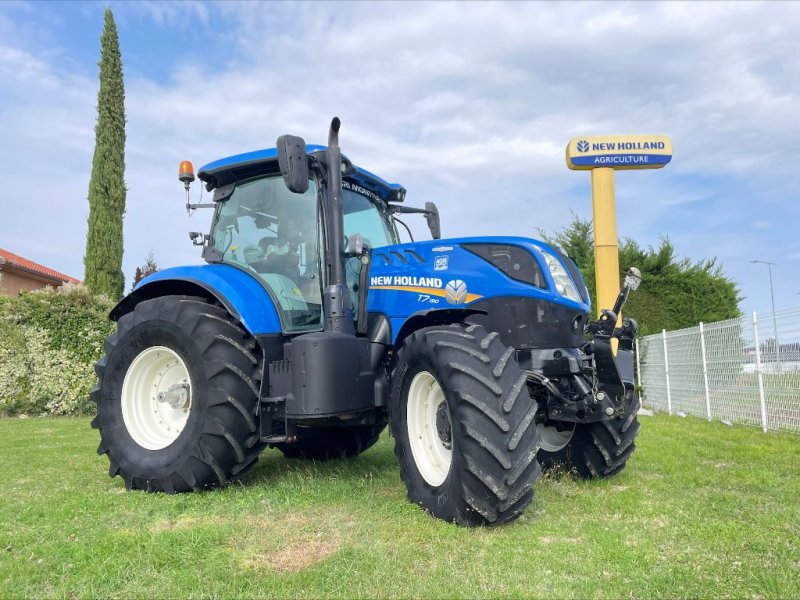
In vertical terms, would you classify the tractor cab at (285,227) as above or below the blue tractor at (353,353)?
above

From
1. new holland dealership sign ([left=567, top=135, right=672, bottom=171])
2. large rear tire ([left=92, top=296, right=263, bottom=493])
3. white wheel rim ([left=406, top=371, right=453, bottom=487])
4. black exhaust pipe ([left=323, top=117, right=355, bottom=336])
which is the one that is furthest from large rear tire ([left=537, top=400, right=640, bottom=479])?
new holland dealership sign ([left=567, top=135, right=672, bottom=171])

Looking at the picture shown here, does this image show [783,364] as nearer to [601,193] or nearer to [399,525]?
[601,193]

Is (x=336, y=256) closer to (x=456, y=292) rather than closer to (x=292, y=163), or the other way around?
(x=292, y=163)

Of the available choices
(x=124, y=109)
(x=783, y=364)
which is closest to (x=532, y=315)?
(x=783, y=364)

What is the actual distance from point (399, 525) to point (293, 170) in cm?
240

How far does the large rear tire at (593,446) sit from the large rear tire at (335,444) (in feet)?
5.33

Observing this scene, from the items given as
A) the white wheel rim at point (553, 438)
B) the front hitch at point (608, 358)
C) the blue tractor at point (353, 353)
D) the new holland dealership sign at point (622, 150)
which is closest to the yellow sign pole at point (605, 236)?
the new holland dealership sign at point (622, 150)

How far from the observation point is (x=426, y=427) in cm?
417

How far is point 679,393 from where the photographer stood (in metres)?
11.0

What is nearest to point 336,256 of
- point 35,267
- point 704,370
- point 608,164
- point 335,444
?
point 335,444

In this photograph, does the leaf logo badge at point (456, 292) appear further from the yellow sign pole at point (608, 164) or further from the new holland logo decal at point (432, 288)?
the yellow sign pole at point (608, 164)

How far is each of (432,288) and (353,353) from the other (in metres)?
0.72

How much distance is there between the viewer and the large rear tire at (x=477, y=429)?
3.42 metres

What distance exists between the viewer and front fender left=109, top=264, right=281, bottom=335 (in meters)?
4.60
